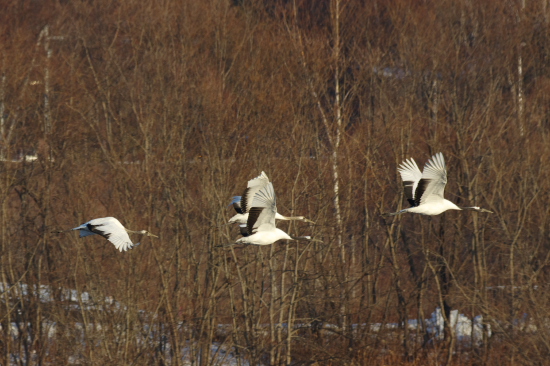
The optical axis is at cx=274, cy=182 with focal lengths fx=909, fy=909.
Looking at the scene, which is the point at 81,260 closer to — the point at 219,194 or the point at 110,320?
the point at 110,320

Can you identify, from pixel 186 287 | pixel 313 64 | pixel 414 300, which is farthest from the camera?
pixel 313 64

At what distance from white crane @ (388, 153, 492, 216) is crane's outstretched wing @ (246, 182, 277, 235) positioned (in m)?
1.96

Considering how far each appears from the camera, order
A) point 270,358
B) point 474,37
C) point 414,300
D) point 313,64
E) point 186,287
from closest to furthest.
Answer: point 270,358
point 186,287
point 414,300
point 313,64
point 474,37

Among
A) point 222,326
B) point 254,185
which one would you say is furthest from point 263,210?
point 222,326

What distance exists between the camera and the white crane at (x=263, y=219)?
13.4 meters

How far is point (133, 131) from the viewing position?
1102 inches

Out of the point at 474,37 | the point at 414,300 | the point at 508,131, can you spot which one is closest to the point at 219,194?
the point at 414,300

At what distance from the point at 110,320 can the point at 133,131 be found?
Answer: 27.4 feet

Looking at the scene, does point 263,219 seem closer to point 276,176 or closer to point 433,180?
point 433,180

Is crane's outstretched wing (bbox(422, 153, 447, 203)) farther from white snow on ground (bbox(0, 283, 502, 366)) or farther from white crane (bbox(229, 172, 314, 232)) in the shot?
white snow on ground (bbox(0, 283, 502, 366))

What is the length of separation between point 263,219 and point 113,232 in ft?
7.75

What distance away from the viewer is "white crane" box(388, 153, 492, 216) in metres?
13.9

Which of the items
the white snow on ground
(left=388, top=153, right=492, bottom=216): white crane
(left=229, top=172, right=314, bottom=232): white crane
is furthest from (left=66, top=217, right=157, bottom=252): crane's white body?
the white snow on ground

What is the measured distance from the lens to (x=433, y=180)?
13.9 m
